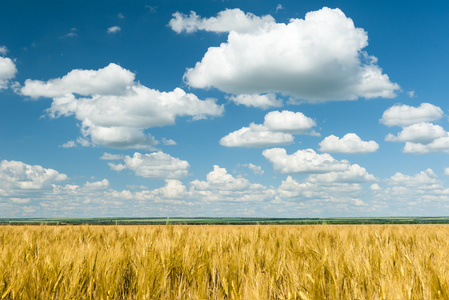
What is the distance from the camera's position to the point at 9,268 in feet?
11.0

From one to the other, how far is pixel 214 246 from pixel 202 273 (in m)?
1.45

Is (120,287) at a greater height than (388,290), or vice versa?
(388,290)

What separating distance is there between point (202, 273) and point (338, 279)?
48.6 inches

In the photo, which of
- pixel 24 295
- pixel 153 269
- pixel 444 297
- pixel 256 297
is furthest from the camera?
pixel 153 269

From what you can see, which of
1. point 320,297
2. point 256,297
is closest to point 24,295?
point 256,297

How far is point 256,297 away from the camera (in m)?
2.12

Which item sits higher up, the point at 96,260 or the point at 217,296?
the point at 96,260

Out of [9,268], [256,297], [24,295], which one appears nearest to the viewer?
[256,297]

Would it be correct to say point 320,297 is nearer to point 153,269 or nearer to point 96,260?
point 153,269

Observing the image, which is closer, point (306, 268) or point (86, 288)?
point (86, 288)

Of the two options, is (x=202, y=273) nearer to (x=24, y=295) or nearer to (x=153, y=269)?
(x=153, y=269)

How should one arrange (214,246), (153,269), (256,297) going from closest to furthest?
(256,297) < (153,269) < (214,246)

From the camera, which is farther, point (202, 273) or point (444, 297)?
point (202, 273)

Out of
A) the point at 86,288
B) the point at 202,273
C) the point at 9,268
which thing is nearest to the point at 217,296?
the point at 202,273
